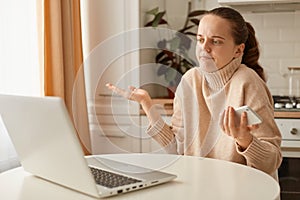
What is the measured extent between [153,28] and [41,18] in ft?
2.76

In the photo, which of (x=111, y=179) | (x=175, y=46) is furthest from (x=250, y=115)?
(x=175, y=46)

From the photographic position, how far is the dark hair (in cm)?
166

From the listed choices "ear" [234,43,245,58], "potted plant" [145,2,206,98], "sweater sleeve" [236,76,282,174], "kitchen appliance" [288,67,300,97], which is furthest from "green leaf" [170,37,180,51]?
"sweater sleeve" [236,76,282,174]

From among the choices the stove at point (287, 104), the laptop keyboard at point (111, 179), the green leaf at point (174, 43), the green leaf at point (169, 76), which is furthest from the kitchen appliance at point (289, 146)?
the laptop keyboard at point (111, 179)

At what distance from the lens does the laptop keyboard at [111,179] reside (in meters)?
1.18

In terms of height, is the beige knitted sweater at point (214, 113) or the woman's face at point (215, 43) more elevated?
the woman's face at point (215, 43)

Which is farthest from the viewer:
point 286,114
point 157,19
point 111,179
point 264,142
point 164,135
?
point 157,19

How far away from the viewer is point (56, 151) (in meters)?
1.12

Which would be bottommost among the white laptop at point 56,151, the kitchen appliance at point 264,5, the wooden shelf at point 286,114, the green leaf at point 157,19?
the wooden shelf at point 286,114

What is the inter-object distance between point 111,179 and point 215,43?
0.64 metres

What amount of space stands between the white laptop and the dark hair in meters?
0.62

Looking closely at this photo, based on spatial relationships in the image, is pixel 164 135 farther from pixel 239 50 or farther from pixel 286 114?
pixel 286 114

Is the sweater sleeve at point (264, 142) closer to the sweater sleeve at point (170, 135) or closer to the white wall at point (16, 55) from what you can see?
the sweater sleeve at point (170, 135)

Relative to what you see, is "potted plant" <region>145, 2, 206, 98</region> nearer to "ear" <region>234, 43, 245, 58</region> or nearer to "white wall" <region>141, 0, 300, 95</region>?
"white wall" <region>141, 0, 300, 95</region>
